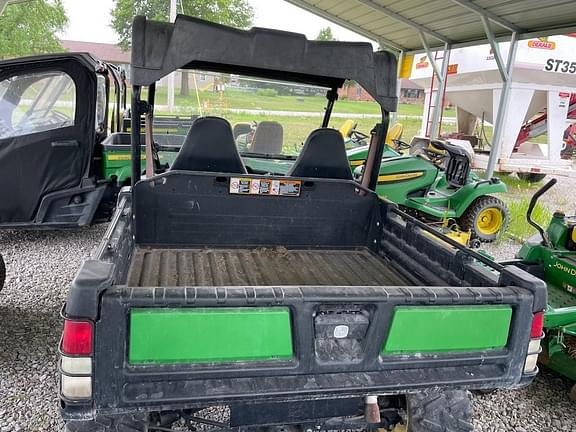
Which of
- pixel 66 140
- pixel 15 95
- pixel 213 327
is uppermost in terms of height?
pixel 15 95

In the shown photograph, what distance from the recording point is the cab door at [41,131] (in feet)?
16.2

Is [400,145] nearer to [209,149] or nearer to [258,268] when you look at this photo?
[209,149]

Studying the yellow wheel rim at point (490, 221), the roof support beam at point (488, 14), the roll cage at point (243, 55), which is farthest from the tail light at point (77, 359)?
the roof support beam at point (488, 14)

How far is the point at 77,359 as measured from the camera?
1.59m

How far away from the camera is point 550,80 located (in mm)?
10969

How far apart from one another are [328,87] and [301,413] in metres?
2.85

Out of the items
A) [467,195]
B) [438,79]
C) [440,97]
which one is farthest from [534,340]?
[438,79]

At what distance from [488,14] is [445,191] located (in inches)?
120

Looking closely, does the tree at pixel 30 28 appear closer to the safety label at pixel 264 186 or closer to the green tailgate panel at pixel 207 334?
the safety label at pixel 264 186

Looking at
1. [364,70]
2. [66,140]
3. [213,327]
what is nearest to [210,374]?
[213,327]

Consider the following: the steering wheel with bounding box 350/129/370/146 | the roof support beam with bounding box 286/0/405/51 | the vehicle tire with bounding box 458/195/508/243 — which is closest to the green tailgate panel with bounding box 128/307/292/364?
the vehicle tire with bounding box 458/195/508/243

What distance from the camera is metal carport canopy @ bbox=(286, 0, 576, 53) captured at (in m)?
7.00

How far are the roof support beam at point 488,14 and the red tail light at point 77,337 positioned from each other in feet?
25.7

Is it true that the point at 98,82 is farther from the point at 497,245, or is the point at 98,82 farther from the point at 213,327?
the point at 497,245
